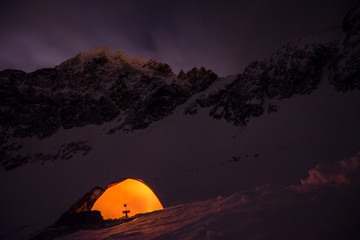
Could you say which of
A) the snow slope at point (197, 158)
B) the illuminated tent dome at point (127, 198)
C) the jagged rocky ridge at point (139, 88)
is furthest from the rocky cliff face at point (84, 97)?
the illuminated tent dome at point (127, 198)

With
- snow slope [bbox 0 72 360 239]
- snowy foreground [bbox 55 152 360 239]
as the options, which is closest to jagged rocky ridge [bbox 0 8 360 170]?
snow slope [bbox 0 72 360 239]

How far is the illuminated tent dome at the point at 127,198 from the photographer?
10.1m

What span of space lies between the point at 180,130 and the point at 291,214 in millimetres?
27739

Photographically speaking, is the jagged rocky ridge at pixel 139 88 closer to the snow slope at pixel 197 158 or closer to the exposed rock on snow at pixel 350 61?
the exposed rock on snow at pixel 350 61

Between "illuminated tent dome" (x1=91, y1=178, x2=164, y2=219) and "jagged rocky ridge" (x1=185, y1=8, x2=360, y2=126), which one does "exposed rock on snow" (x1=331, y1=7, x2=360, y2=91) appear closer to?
"jagged rocky ridge" (x1=185, y1=8, x2=360, y2=126)

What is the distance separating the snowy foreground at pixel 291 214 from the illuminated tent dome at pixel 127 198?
21.4 feet

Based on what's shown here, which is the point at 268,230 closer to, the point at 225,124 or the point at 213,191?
the point at 213,191

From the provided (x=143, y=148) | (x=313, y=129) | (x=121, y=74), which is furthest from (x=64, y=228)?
(x=121, y=74)

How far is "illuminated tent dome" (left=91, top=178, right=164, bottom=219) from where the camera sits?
33.2 ft

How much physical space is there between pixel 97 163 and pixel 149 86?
65.2 feet

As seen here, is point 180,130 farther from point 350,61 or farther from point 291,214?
point 291,214

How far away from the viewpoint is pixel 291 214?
2771 mm

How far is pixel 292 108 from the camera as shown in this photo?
2142cm

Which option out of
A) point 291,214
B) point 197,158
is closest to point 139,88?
point 197,158
